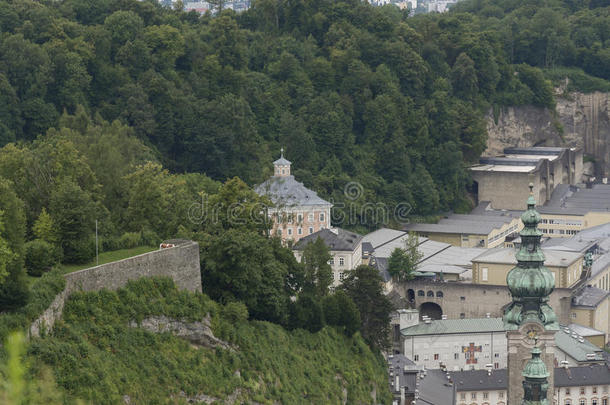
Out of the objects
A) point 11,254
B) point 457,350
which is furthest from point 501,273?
point 11,254

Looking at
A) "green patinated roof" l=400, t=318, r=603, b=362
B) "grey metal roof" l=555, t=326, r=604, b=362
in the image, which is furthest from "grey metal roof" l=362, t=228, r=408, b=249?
"grey metal roof" l=555, t=326, r=604, b=362

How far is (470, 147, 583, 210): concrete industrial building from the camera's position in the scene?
5032 inches

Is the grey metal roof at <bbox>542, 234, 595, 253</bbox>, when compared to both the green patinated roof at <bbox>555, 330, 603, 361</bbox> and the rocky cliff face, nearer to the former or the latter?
the green patinated roof at <bbox>555, 330, 603, 361</bbox>

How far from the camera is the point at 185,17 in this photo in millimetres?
140875

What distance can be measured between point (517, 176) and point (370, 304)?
179ft

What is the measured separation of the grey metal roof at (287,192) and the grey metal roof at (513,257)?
12.0 meters

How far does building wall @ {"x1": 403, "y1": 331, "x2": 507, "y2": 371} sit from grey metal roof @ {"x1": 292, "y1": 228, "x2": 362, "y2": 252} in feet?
29.7

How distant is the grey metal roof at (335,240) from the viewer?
300 feet

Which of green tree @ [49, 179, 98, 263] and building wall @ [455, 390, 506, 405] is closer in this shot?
green tree @ [49, 179, 98, 263]

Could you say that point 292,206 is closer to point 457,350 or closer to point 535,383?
point 457,350

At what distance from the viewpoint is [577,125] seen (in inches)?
6220

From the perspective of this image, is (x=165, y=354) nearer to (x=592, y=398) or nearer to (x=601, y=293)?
(x=592, y=398)

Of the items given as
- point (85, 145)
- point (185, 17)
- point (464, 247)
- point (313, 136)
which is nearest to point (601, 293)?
point (464, 247)

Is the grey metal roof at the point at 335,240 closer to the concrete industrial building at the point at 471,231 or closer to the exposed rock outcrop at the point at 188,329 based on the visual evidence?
the concrete industrial building at the point at 471,231
